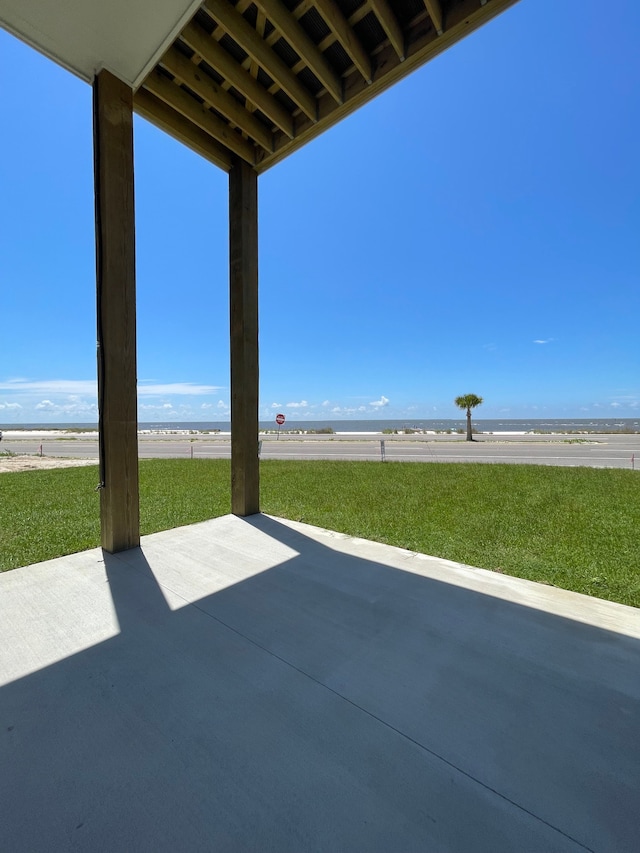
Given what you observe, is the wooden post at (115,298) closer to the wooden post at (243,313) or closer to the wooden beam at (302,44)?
the wooden post at (243,313)

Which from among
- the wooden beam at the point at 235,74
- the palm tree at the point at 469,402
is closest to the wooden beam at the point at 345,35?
the wooden beam at the point at 235,74

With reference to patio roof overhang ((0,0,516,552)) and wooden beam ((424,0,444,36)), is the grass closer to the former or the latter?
patio roof overhang ((0,0,516,552))

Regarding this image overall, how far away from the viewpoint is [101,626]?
2.01 metres

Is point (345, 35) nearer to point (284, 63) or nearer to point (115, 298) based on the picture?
point (284, 63)

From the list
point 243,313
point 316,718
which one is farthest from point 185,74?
point 316,718

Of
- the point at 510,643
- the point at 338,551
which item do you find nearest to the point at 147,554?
the point at 338,551

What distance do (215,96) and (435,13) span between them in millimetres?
1843

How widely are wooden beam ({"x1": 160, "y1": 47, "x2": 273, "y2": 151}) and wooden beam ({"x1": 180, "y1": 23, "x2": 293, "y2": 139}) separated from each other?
0.74ft

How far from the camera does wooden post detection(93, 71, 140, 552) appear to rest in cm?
284

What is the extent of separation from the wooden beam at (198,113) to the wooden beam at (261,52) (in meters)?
0.77

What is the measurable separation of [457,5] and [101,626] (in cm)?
462

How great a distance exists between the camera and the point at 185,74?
9.82 feet

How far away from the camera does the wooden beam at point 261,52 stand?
2.59 meters

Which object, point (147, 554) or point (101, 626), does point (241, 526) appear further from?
point (101, 626)
